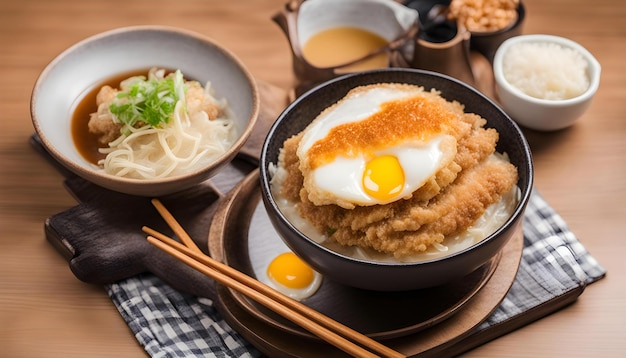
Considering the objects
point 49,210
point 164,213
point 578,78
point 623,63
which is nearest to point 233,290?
point 164,213

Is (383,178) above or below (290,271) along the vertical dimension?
above

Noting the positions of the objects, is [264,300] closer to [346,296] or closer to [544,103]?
[346,296]

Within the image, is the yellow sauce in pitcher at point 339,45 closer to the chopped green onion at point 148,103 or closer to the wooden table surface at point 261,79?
the wooden table surface at point 261,79

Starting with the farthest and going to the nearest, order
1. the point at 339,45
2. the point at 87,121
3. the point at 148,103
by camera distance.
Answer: the point at 339,45, the point at 87,121, the point at 148,103

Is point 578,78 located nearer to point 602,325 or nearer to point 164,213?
point 602,325

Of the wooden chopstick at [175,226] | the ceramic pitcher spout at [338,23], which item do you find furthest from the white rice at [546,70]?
the wooden chopstick at [175,226]

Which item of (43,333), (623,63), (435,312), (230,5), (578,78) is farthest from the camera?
(230,5)

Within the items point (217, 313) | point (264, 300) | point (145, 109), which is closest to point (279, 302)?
point (264, 300)
